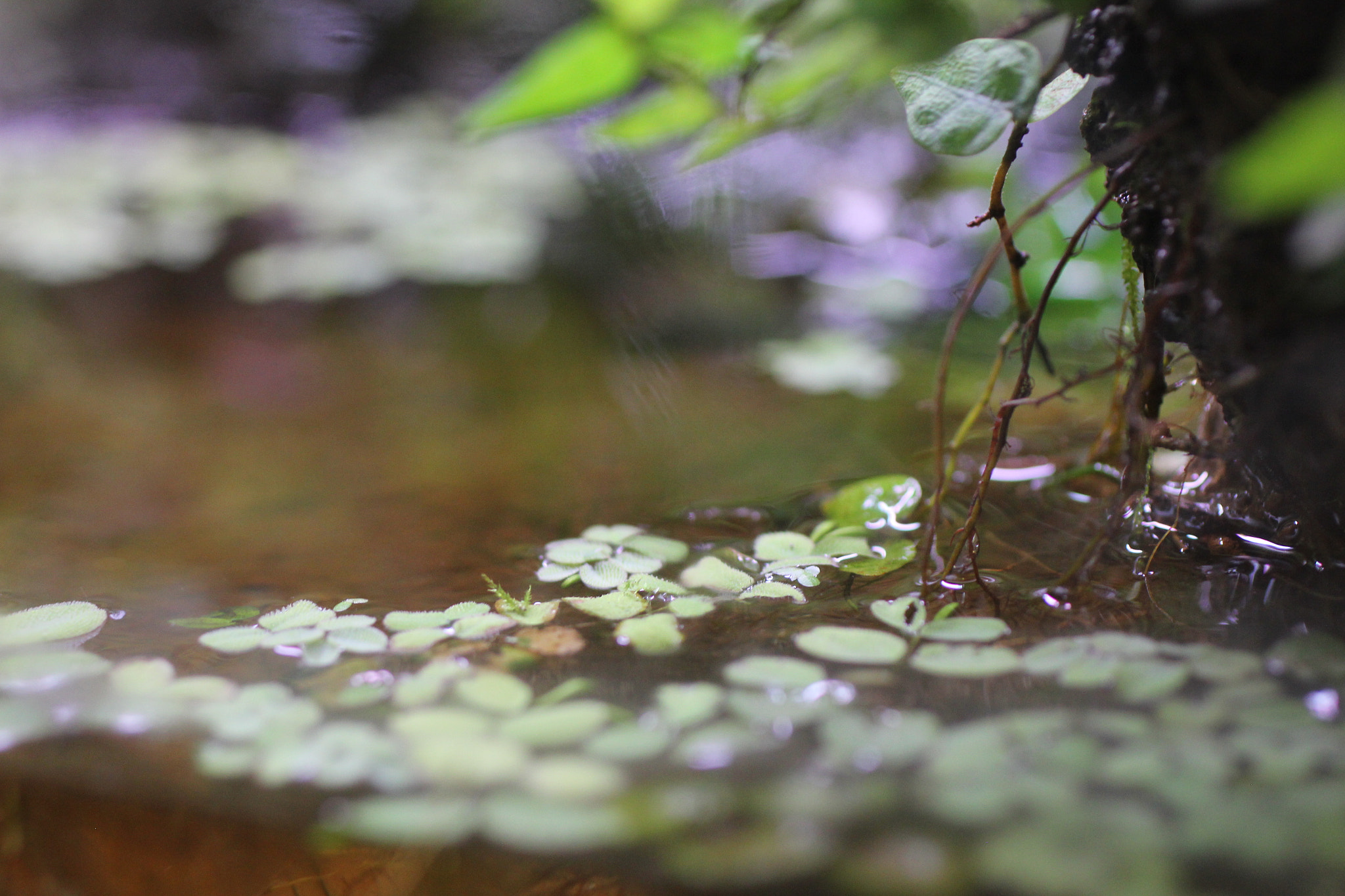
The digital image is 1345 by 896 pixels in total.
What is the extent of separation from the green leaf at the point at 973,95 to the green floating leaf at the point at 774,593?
0.34 m

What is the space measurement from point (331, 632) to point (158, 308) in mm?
1392

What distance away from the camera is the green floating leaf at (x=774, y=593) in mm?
644

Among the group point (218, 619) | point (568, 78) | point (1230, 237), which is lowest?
point (218, 619)

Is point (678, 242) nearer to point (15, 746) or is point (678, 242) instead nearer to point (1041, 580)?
point (1041, 580)

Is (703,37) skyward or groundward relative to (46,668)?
skyward

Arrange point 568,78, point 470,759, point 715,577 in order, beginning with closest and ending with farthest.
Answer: point 470,759
point 715,577
point 568,78

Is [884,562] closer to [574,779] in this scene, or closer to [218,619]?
[574,779]

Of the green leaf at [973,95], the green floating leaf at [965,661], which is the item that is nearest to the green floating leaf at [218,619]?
the green floating leaf at [965,661]

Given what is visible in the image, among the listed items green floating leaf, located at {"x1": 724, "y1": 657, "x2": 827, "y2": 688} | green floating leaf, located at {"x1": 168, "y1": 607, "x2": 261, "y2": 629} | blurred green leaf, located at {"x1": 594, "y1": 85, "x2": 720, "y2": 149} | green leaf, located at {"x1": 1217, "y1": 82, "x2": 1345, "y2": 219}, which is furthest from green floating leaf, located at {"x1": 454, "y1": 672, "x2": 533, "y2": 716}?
blurred green leaf, located at {"x1": 594, "y1": 85, "x2": 720, "y2": 149}

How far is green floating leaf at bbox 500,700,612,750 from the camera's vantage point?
1.53 ft

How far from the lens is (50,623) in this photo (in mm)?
614

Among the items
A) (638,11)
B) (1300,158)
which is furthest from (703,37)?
(1300,158)

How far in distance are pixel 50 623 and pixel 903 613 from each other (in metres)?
0.64

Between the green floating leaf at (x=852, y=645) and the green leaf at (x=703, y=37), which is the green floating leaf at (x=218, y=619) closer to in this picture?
the green floating leaf at (x=852, y=645)
